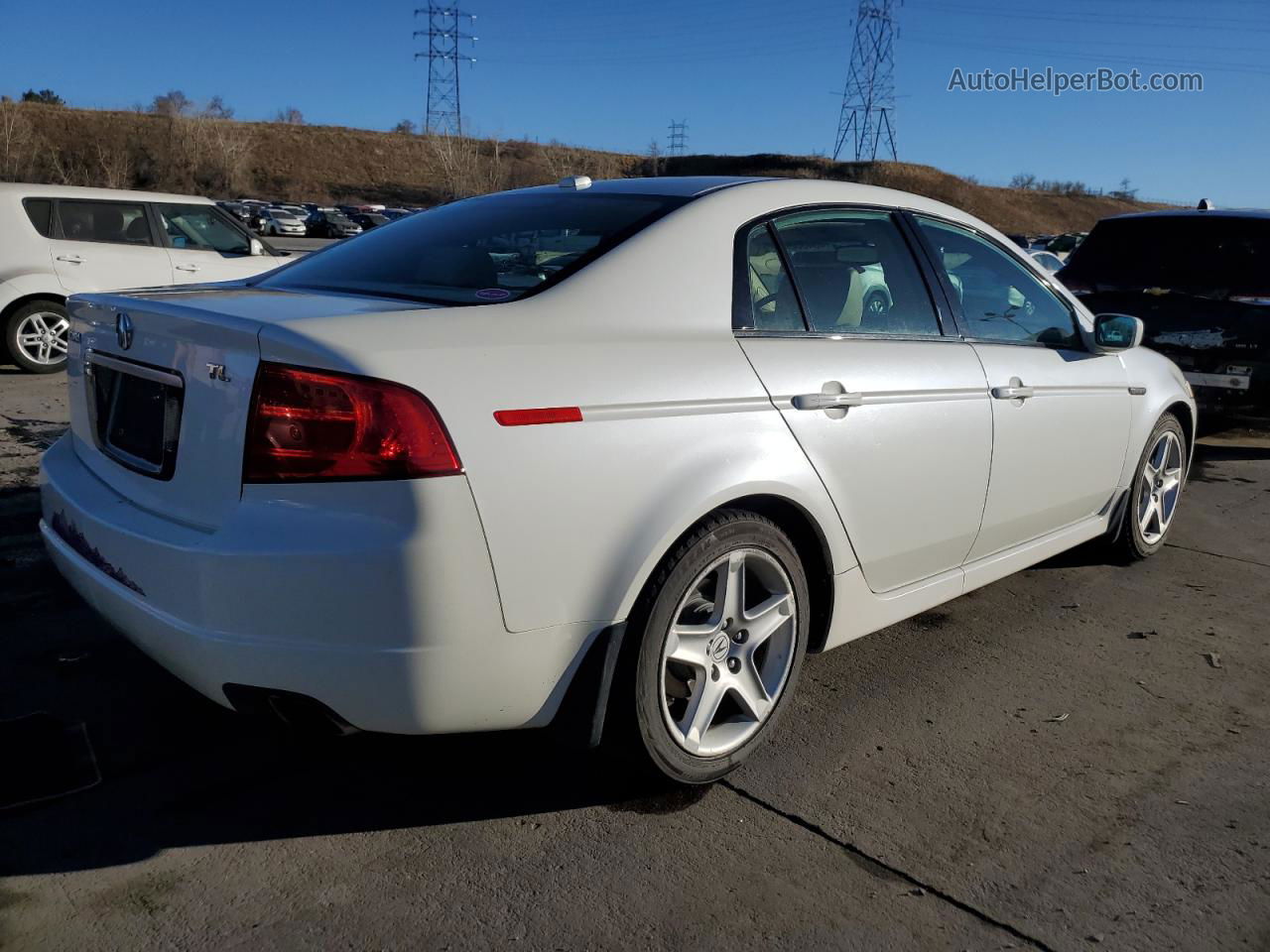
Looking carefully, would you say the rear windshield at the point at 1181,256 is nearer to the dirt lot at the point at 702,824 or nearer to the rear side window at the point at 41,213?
the dirt lot at the point at 702,824

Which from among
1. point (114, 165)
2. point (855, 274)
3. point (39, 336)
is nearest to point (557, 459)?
point (855, 274)

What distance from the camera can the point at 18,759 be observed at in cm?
295

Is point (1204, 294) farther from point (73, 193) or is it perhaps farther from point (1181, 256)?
point (73, 193)

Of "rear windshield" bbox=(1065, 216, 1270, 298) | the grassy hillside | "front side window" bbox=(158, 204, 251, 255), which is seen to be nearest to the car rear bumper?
"rear windshield" bbox=(1065, 216, 1270, 298)

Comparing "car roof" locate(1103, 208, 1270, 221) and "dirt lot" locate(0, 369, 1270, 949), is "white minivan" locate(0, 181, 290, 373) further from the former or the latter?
"car roof" locate(1103, 208, 1270, 221)

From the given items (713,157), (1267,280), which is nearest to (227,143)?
(713,157)

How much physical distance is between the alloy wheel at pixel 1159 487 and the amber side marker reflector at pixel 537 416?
11.2 ft

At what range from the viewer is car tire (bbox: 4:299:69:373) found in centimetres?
915

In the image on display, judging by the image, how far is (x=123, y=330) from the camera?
110 inches

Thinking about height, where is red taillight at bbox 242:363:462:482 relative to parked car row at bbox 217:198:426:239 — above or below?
below

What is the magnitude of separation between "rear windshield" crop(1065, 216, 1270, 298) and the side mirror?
12.8 ft

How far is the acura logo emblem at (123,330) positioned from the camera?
2768 mm

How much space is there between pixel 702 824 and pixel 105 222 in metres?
9.13

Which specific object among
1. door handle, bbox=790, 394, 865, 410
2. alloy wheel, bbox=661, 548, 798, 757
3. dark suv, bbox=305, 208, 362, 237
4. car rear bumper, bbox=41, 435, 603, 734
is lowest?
alloy wheel, bbox=661, 548, 798, 757
